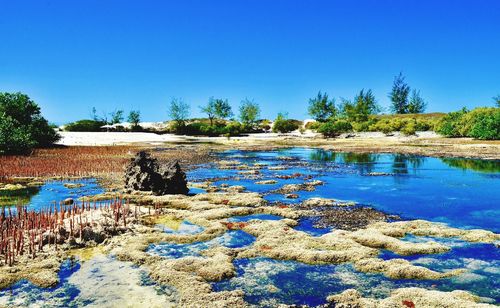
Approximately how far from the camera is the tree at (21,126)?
50.4 m

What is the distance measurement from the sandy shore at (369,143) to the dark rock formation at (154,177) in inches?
1702

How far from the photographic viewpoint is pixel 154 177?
2769 centimetres

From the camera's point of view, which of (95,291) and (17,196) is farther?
(17,196)

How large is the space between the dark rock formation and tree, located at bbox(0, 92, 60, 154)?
97.7 feet

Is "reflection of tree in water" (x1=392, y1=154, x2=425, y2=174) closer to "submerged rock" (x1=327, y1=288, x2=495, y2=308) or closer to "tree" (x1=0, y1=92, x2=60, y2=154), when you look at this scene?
"submerged rock" (x1=327, y1=288, x2=495, y2=308)

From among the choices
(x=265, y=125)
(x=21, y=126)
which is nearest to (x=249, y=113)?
(x=265, y=125)

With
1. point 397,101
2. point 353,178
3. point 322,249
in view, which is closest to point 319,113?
point 397,101

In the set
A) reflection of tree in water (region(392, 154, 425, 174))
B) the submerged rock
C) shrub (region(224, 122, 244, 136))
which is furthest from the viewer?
→ shrub (region(224, 122, 244, 136))

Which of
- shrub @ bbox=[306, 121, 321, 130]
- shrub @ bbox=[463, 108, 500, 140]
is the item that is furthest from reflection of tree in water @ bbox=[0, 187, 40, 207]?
shrub @ bbox=[306, 121, 321, 130]

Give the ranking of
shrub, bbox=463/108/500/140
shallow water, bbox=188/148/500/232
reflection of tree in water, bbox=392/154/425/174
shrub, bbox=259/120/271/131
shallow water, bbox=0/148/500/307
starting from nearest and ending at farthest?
shallow water, bbox=0/148/500/307 → shallow water, bbox=188/148/500/232 → reflection of tree in water, bbox=392/154/425/174 → shrub, bbox=463/108/500/140 → shrub, bbox=259/120/271/131

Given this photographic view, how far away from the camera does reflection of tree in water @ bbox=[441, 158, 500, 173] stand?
41.4 m

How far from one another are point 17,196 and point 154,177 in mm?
9184

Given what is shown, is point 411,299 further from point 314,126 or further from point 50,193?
point 314,126

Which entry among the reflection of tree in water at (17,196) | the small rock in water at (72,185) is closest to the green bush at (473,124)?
the small rock in water at (72,185)
